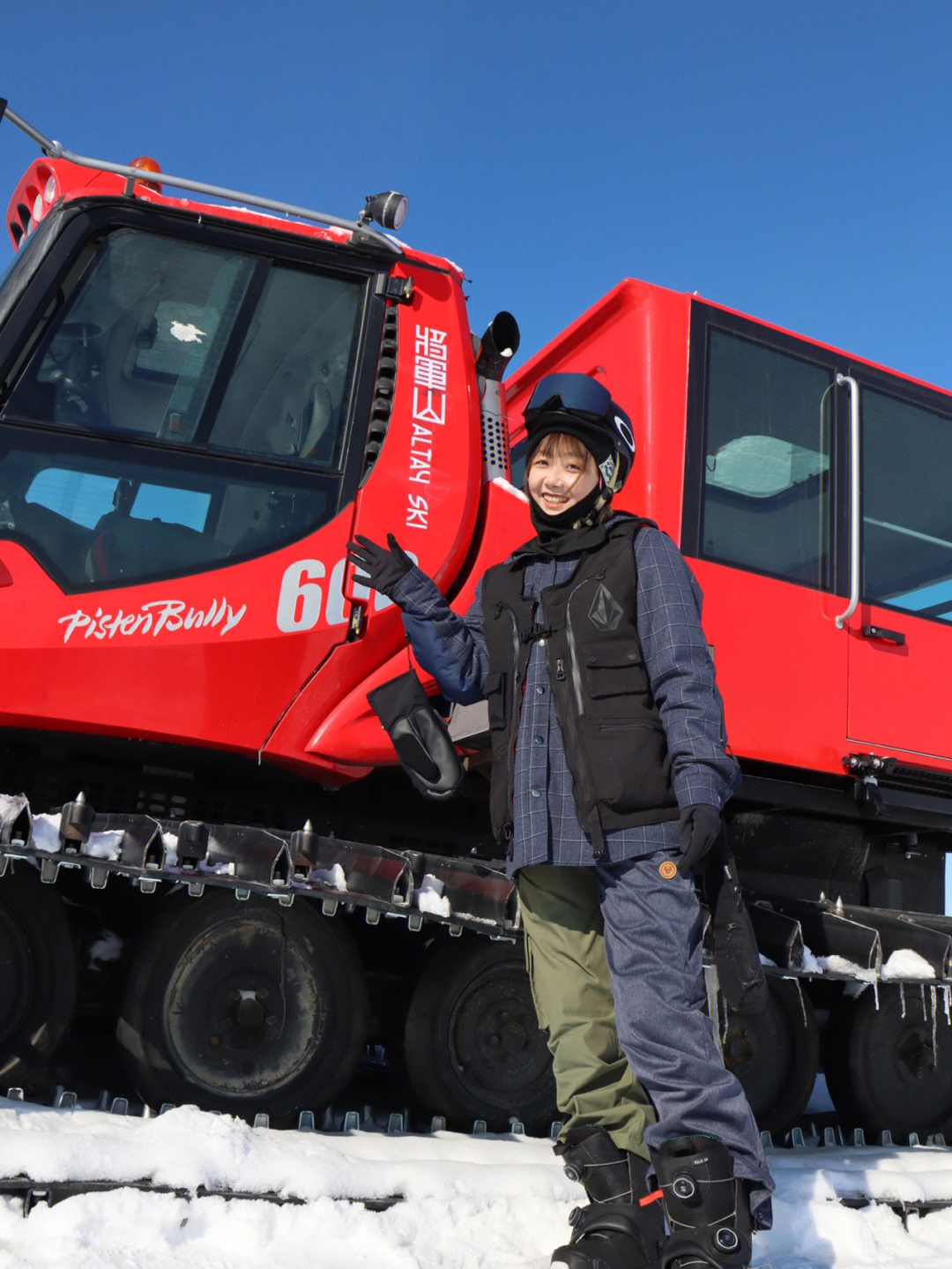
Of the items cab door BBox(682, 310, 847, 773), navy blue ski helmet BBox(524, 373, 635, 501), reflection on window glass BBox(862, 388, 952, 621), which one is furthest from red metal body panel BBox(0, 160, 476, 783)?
reflection on window glass BBox(862, 388, 952, 621)

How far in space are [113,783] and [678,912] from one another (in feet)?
6.32

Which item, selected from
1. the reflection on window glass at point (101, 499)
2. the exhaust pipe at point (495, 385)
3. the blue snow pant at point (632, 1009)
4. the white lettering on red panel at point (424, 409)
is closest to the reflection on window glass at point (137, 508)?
the reflection on window glass at point (101, 499)

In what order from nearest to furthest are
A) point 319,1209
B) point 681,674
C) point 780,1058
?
1. point 681,674
2. point 319,1209
3. point 780,1058

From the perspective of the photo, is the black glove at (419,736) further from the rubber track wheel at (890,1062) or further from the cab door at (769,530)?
the rubber track wheel at (890,1062)

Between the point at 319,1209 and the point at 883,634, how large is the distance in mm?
3042

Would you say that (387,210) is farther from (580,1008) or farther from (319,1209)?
(319,1209)

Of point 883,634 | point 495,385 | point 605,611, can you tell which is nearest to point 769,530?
point 883,634

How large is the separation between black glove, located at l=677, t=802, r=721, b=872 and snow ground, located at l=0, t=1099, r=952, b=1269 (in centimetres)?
113

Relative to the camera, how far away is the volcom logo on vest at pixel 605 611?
2977mm

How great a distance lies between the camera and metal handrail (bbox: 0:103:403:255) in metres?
3.50

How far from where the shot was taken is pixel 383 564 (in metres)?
3.34

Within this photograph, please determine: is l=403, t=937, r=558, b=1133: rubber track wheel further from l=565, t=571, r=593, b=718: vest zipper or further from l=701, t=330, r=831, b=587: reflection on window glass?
l=701, t=330, r=831, b=587: reflection on window glass

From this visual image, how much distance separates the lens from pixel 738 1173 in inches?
107

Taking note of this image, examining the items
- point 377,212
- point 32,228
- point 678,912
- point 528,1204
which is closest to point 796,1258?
point 528,1204
